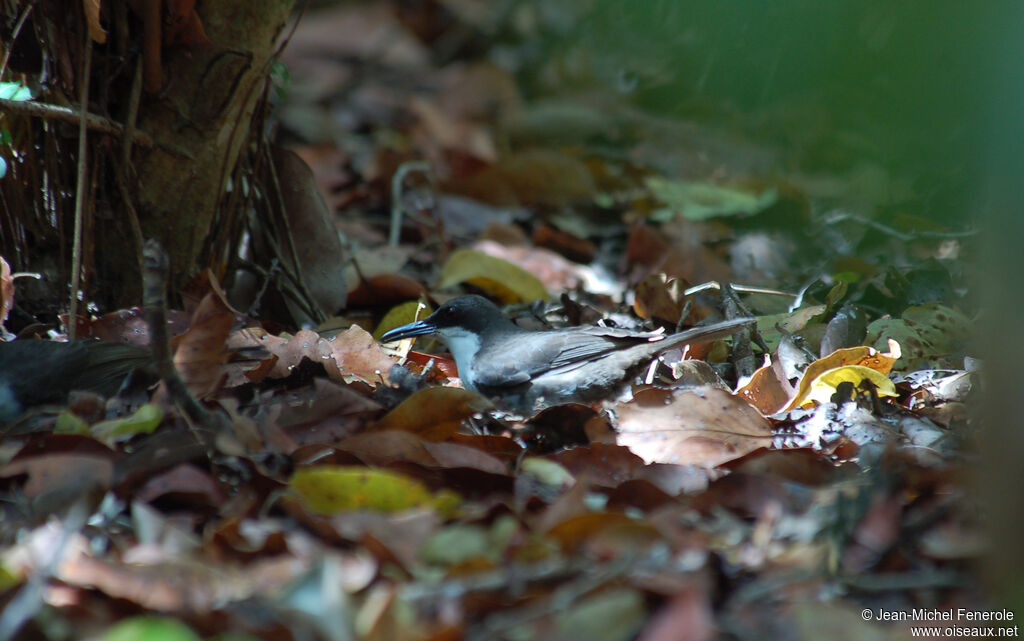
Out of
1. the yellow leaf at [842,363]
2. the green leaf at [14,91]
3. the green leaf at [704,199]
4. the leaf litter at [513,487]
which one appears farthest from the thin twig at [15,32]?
the green leaf at [704,199]

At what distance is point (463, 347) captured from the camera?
13.9ft

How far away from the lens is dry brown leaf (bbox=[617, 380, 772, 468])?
2885 millimetres

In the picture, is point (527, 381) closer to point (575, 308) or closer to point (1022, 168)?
point (575, 308)

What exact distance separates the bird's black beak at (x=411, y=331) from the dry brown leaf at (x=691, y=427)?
4.63 feet

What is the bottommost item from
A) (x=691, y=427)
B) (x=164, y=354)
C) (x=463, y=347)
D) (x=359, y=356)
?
(x=463, y=347)

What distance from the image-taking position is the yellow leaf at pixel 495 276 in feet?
17.0

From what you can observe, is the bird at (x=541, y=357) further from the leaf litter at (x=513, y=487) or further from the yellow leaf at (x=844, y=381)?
the yellow leaf at (x=844, y=381)

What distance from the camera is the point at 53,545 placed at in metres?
2.11

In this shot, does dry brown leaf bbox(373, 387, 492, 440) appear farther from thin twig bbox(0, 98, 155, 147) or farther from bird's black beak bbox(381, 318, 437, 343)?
thin twig bbox(0, 98, 155, 147)

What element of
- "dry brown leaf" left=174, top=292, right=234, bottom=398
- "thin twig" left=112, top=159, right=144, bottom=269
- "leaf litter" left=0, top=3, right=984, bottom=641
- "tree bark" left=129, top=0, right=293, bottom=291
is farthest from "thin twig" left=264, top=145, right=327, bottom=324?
"dry brown leaf" left=174, top=292, right=234, bottom=398

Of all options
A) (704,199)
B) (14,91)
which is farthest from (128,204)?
(704,199)

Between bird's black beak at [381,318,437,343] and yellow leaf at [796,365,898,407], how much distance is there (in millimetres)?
1614

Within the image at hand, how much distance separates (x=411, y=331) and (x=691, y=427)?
63.7 inches

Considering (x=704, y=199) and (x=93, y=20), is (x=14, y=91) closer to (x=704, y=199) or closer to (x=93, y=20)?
(x=93, y=20)
